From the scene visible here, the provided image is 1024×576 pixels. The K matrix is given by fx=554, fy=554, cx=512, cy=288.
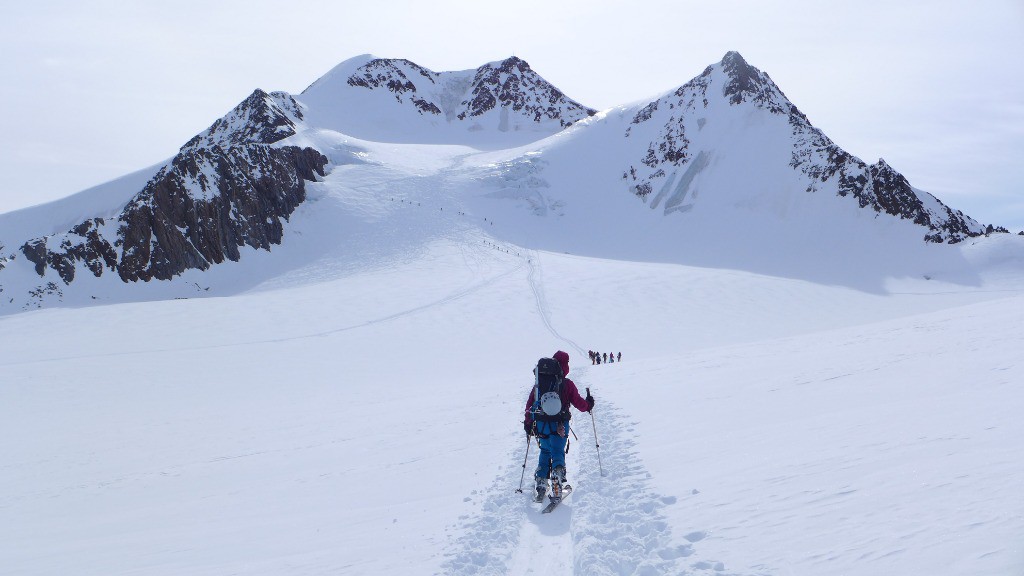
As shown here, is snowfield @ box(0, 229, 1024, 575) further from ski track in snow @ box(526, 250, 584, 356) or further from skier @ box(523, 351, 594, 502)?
ski track in snow @ box(526, 250, 584, 356)

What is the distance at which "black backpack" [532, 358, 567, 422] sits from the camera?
870 cm

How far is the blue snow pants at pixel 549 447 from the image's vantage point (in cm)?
874

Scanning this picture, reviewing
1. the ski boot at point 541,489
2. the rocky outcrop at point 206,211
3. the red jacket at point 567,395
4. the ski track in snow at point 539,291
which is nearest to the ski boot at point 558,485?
the ski boot at point 541,489

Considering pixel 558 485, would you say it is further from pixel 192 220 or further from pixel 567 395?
pixel 192 220

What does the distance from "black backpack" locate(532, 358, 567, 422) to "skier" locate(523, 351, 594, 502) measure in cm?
2

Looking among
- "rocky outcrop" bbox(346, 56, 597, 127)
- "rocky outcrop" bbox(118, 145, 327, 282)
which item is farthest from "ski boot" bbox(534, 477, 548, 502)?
"rocky outcrop" bbox(346, 56, 597, 127)

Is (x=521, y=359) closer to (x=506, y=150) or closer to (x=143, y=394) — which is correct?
(x=143, y=394)

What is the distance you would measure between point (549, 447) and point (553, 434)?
230 millimetres

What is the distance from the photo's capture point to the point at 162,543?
27.6 feet

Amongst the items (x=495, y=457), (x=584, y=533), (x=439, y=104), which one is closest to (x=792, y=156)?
(x=495, y=457)

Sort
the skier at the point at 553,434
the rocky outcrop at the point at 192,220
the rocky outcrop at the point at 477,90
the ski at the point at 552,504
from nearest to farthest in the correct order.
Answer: the ski at the point at 552,504, the skier at the point at 553,434, the rocky outcrop at the point at 192,220, the rocky outcrop at the point at 477,90

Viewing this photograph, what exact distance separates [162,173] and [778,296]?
71587 millimetres

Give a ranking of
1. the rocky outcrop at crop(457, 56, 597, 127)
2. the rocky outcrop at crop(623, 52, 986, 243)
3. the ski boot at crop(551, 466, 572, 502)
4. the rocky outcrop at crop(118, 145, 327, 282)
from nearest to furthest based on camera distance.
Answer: the ski boot at crop(551, 466, 572, 502) → the rocky outcrop at crop(118, 145, 327, 282) → the rocky outcrop at crop(623, 52, 986, 243) → the rocky outcrop at crop(457, 56, 597, 127)

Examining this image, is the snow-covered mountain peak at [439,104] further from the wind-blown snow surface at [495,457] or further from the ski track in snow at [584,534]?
the ski track in snow at [584,534]
